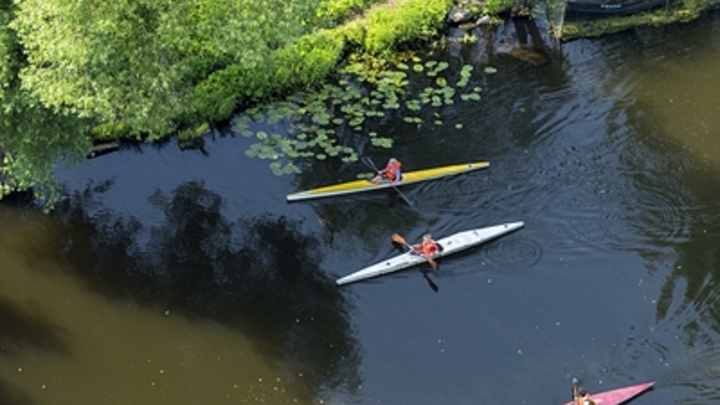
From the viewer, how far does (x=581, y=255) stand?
17656mm

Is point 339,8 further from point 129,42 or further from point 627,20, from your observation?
point 129,42

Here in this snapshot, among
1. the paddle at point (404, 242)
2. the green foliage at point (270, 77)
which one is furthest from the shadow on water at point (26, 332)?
the paddle at point (404, 242)

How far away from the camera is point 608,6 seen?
2648cm

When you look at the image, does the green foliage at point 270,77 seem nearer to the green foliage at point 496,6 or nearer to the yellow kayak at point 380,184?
the yellow kayak at point 380,184

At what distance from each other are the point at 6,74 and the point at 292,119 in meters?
8.50

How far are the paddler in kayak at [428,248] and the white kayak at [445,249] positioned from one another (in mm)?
84

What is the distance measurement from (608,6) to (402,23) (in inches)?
289

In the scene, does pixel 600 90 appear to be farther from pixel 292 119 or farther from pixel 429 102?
pixel 292 119

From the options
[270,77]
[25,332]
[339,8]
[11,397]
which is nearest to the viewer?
[11,397]

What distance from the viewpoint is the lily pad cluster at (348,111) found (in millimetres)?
20938

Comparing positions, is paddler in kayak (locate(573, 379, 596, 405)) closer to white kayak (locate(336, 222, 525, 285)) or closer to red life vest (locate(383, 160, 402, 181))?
white kayak (locate(336, 222, 525, 285))

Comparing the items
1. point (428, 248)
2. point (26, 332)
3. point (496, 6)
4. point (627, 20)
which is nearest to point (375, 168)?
point (428, 248)

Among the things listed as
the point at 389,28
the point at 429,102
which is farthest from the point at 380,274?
the point at 389,28

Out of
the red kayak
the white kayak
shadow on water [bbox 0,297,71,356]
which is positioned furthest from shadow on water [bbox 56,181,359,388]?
the red kayak
